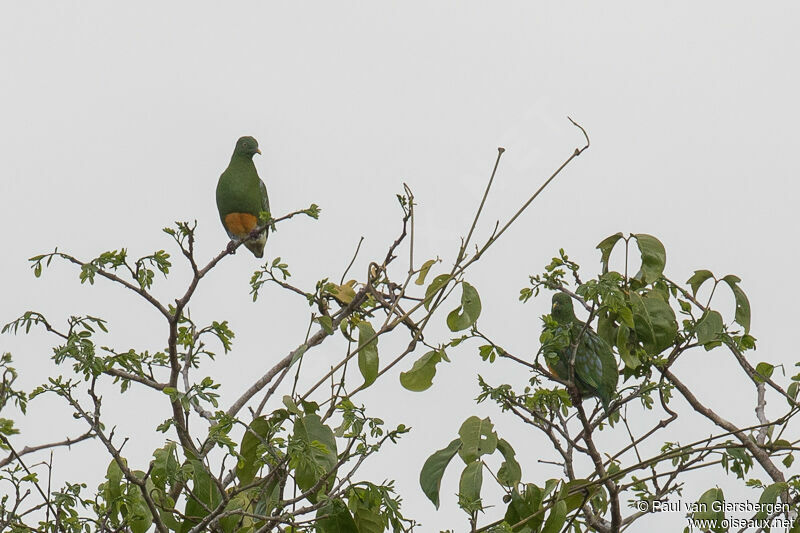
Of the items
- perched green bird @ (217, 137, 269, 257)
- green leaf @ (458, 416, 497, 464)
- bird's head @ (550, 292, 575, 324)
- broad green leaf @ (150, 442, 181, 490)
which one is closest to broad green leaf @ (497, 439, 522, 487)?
green leaf @ (458, 416, 497, 464)

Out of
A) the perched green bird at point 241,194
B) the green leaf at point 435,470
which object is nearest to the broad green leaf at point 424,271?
the green leaf at point 435,470

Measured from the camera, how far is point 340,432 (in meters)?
2.81

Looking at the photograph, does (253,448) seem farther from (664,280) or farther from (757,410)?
A: (757,410)

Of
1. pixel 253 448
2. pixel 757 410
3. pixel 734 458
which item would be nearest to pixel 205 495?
pixel 253 448

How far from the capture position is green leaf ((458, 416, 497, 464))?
2.79m

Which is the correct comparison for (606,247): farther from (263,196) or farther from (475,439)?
(263,196)

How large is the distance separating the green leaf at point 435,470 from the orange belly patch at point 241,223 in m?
2.50

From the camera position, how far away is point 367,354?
2.80 m

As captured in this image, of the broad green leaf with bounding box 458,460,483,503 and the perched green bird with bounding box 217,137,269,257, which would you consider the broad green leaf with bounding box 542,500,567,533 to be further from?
the perched green bird with bounding box 217,137,269,257

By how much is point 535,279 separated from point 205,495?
4.05 ft

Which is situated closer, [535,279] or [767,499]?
[767,499]

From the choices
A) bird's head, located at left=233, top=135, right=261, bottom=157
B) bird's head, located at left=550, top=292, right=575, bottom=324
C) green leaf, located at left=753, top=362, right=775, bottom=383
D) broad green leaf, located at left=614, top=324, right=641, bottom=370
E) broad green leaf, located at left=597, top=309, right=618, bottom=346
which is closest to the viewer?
broad green leaf, located at left=614, top=324, right=641, bottom=370

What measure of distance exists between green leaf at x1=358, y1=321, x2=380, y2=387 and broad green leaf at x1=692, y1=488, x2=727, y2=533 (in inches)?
44.5

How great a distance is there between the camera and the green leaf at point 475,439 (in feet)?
9.14
